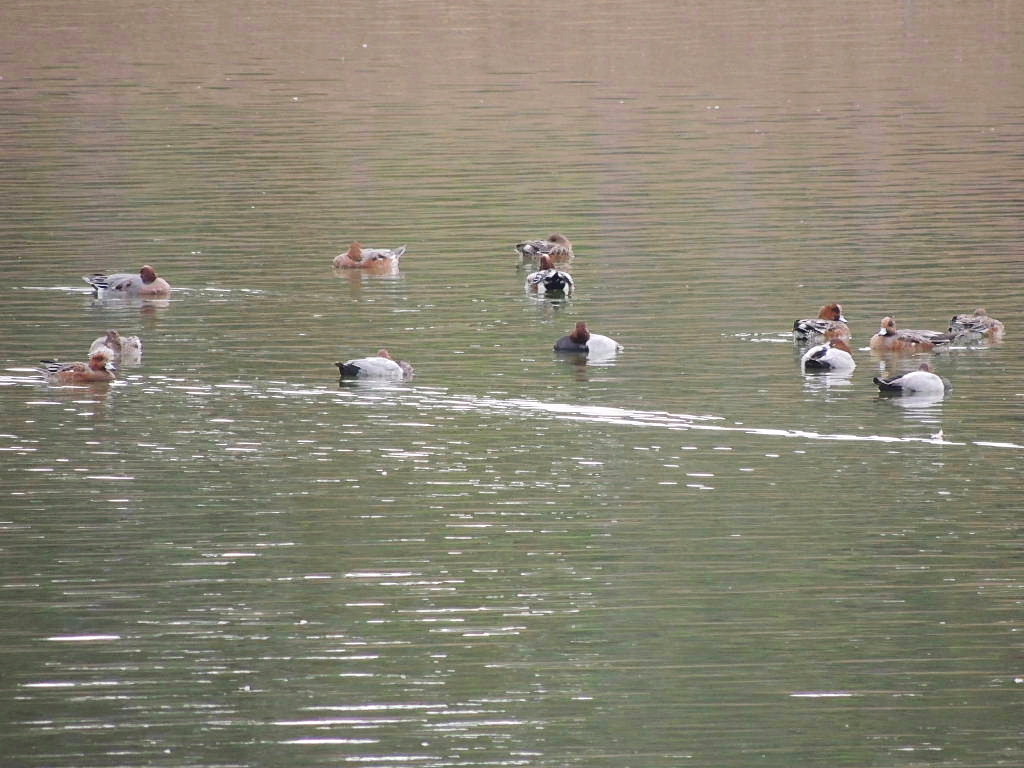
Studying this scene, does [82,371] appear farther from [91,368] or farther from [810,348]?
[810,348]

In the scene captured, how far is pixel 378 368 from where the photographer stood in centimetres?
2359

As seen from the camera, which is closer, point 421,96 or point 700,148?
point 700,148

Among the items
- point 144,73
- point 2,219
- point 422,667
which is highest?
point 144,73

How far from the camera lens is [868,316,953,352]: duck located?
82.7 ft

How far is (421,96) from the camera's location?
58.7 meters

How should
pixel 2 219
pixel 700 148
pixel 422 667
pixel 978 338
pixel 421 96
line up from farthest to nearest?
pixel 421 96 < pixel 700 148 < pixel 2 219 < pixel 978 338 < pixel 422 667

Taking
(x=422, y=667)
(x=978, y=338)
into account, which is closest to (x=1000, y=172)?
(x=978, y=338)

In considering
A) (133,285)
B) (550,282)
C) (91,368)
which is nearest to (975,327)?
(550,282)

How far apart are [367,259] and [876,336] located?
Result: 31.6ft

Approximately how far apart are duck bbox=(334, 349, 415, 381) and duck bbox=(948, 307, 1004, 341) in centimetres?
692

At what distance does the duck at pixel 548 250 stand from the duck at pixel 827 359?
9032mm

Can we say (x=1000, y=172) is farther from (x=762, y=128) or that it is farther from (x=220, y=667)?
(x=220, y=667)

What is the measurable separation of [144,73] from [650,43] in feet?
57.9

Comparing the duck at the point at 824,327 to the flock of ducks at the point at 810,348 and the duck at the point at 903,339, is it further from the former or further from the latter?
the duck at the point at 903,339
